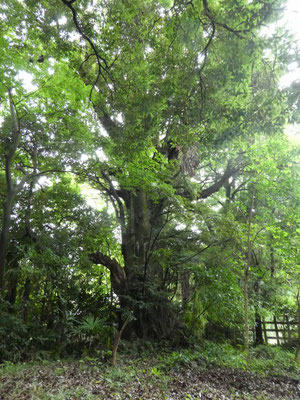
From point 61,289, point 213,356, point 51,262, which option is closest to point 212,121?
point 51,262

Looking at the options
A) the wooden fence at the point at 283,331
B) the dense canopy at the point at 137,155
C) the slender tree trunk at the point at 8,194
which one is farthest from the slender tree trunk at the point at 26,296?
the wooden fence at the point at 283,331

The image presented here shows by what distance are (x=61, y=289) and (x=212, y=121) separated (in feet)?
16.8

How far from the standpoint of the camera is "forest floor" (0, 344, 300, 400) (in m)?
3.40

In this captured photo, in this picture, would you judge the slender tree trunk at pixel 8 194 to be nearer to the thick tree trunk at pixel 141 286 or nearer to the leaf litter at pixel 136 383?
the leaf litter at pixel 136 383

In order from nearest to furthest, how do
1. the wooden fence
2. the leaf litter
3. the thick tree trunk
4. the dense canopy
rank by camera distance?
the leaf litter < the dense canopy < the thick tree trunk < the wooden fence

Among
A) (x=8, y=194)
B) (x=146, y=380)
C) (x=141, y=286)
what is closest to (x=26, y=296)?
(x=8, y=194)

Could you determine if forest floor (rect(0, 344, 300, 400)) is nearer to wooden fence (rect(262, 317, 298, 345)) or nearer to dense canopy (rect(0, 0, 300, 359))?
dense canopy (rect(0, 0, 300, 359))

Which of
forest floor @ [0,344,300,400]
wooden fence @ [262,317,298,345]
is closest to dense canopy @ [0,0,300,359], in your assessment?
forest floor @ [0,344,300,400]

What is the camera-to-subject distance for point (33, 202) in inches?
283

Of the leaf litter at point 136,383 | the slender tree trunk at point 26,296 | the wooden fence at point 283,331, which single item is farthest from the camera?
the wooden fence at point 283,331

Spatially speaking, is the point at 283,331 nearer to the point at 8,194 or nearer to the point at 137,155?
the point at 137,155

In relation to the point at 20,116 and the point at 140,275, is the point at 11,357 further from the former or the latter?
the point at 20,116

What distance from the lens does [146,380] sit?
4.28 meters

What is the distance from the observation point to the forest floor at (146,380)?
340 cm
